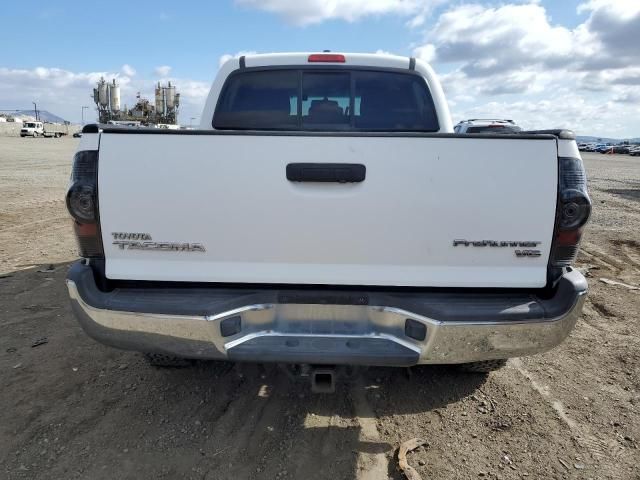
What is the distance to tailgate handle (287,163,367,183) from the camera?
2.15 metres

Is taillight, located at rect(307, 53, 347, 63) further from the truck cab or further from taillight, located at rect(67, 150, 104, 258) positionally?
the truck cab

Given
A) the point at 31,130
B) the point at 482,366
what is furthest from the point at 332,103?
the point at 31,130

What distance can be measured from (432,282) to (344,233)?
505 mm

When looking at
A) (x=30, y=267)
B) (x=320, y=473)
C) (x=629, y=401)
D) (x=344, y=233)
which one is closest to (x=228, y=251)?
(x=344, y=233)

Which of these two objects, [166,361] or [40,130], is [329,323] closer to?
[166,361]

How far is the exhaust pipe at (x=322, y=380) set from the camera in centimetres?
237

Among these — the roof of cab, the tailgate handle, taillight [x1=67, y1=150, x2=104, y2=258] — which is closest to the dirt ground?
taillight [x1=67, y1=150, x2=104, y2=258]

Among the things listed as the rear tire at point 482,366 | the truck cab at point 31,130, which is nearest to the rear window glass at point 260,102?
the rear tire at point 482,366

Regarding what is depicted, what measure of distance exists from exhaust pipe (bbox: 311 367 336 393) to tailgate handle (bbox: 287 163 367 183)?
0.98 metres

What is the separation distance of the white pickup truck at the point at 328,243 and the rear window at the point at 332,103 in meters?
1.65

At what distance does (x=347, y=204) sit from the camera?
85.8 inches

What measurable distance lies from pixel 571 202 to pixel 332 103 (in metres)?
2.19

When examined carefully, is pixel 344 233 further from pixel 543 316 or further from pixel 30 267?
Answer: pixel 30 267

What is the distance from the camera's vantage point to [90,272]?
7.63ft
